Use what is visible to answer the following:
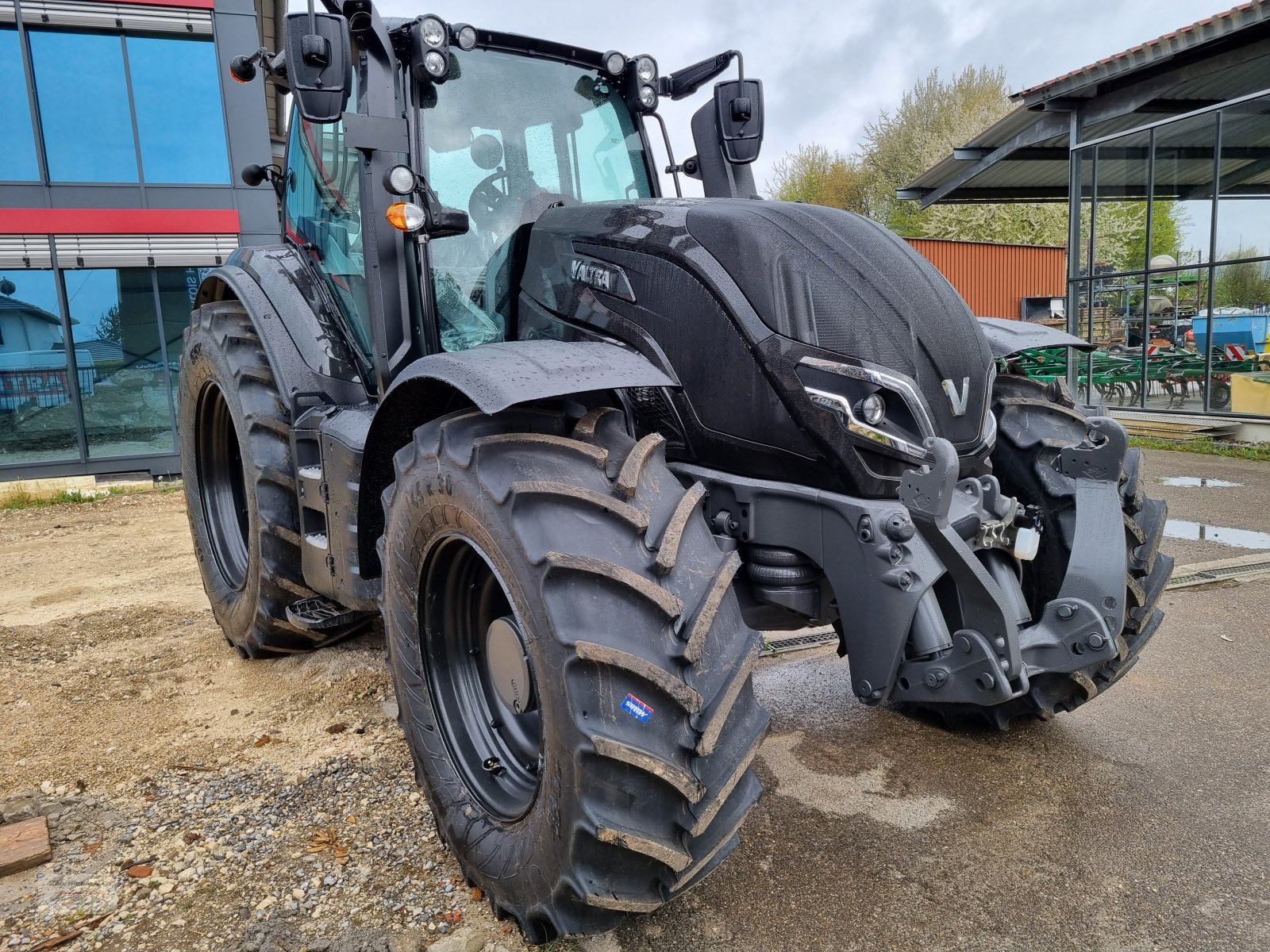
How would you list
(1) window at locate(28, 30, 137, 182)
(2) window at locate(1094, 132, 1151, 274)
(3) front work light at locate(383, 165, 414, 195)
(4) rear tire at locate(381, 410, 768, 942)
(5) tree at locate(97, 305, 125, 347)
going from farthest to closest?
(2) window at locate(1094, 132, 1151, 274) < (5) tree at locate(97, 305, 125, 347) < (1) window at locate(28, 30, 137, 182) < (3) front work light at locate(383, 165, 414, 195) < (4) rear tire at locate(381, 410, 768, 942)

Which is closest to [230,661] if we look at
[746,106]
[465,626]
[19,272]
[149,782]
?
[149,782]

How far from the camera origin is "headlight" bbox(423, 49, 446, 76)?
2.97 m

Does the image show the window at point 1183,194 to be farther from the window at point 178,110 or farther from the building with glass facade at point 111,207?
the window at point 178,110

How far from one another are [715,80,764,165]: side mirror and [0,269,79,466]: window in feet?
32.1

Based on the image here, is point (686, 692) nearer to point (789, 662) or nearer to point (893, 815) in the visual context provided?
point (893, 815)

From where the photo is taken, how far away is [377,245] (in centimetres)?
306

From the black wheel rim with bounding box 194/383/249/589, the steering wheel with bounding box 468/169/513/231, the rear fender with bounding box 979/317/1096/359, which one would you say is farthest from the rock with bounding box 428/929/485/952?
the black wheel rim with bounding box 194/383/249/589

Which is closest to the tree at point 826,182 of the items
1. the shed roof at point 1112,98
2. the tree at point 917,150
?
the tree at point 917,150

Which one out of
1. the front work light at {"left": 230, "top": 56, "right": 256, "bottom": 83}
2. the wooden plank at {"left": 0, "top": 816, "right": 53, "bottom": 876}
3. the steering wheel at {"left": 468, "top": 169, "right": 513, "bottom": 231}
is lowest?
the wooden plank at {"left": 0, "top": 816, "right": 53, "bottom": 876}

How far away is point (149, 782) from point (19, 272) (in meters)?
9.46

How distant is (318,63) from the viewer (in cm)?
259

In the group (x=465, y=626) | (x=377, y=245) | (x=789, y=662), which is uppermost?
(x=377, y=245)

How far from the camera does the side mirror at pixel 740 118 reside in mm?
3424

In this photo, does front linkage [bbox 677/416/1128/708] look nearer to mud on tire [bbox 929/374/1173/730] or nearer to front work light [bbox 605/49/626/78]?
mud on tire [bbox 929/374/1173/730]
